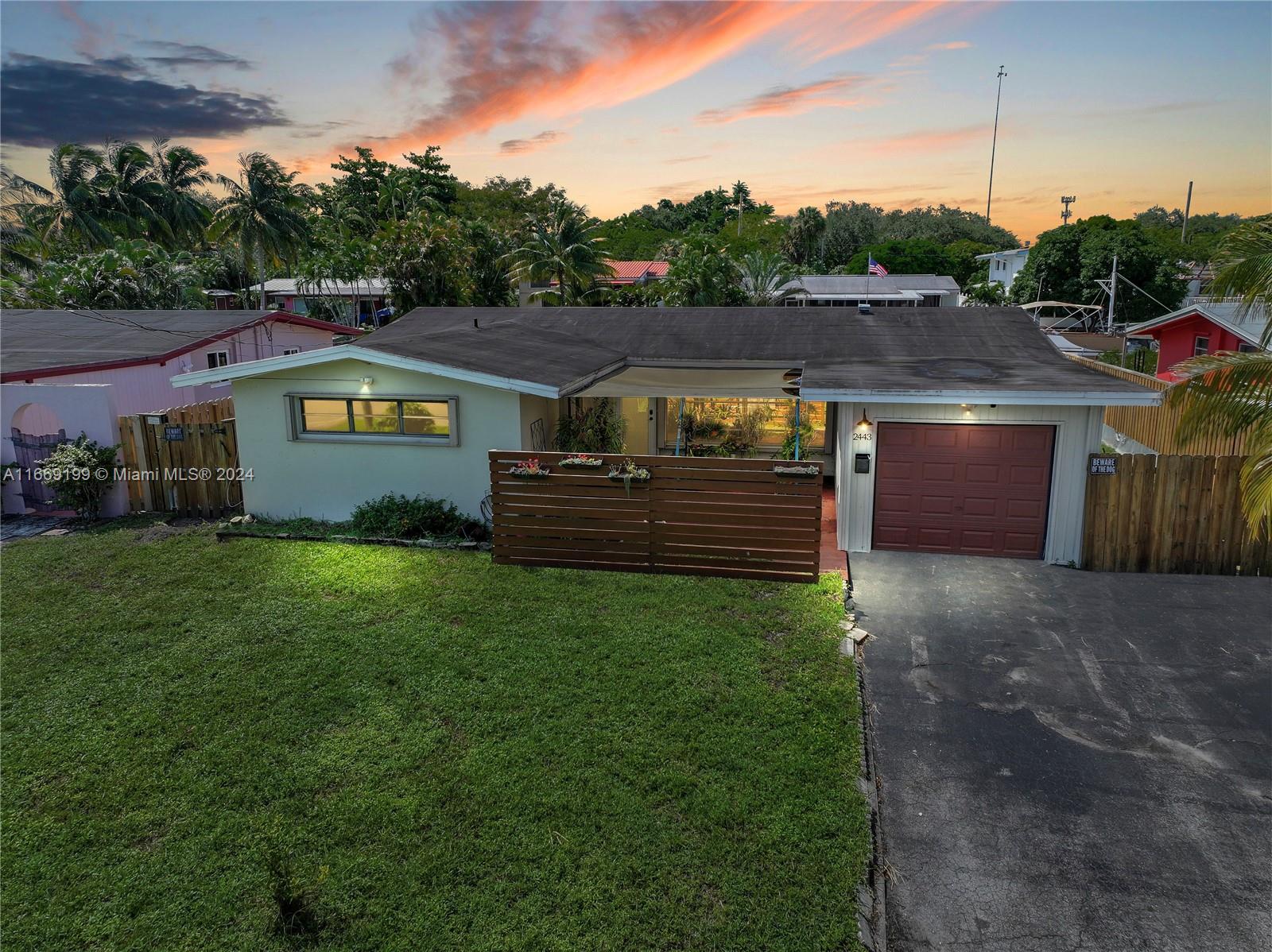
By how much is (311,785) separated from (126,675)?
129 inches

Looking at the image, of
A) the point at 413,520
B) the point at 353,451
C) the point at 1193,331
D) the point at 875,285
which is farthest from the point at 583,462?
the point at 875,285

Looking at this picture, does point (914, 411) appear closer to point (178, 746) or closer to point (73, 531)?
point (178, 746)

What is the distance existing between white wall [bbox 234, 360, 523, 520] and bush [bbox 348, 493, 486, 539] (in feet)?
Result: 0.85

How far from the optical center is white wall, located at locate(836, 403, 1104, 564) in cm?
1090

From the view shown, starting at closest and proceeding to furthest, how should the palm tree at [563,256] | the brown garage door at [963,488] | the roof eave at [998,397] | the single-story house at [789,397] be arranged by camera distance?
the roof eave at [998,397], the single-story house at [789,397], the brown garage door at [963,488], the palm tree at [563,256]

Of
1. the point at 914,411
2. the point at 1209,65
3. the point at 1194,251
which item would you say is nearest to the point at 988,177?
the point at 1194,251

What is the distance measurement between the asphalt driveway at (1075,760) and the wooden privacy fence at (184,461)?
37.4ft

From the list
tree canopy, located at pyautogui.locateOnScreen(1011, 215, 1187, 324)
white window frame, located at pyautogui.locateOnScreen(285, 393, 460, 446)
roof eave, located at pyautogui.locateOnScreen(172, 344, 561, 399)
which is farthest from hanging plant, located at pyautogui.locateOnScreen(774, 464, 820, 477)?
tree canopy, located at pyautogui.locateOnScreen(1011, 215, 1187, 324)

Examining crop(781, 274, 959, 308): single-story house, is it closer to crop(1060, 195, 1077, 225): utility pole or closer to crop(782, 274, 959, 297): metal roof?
crop(782, 274, 959, 297): metal roof

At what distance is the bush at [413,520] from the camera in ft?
39.4

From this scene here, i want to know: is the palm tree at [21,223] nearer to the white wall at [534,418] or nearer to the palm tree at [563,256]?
the palm tree at [563,256]

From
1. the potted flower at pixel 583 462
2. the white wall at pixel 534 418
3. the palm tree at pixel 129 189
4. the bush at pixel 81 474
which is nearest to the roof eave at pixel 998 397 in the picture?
the potted flower at pixel 583 462

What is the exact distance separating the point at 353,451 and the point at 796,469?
7.57 m

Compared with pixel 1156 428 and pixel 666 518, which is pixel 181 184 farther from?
pixel 1156 428
